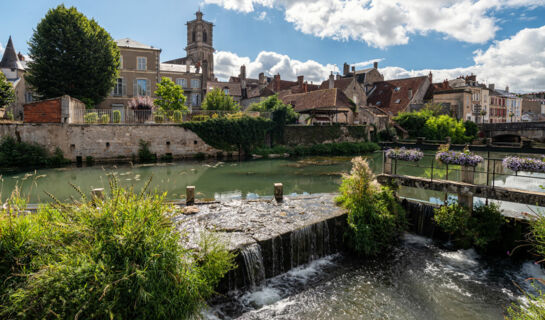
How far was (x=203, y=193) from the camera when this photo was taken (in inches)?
546

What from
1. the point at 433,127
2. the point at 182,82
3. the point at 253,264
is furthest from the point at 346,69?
the point at 253,264

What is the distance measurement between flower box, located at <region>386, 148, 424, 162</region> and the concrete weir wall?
1942cm

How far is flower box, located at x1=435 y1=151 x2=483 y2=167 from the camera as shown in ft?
28.2

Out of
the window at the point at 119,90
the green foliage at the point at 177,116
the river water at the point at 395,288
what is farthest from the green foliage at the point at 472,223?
the window at the point at 119,90

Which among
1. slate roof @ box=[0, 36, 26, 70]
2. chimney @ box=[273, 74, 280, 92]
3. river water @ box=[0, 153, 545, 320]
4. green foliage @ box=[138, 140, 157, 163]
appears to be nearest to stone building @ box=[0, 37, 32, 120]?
slate roof @ box=[0, 36, 26, 70]

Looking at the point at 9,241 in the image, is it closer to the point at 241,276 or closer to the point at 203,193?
the point at 241,276

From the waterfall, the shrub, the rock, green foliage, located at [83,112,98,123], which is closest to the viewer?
the waterfall

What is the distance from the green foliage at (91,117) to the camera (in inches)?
896

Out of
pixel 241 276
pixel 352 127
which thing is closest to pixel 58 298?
pixel 241 276

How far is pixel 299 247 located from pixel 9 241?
5.48 metres

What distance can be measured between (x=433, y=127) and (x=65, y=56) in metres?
36.9

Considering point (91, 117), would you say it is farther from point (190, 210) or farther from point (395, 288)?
point (395, 288)

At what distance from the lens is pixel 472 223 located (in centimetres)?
843

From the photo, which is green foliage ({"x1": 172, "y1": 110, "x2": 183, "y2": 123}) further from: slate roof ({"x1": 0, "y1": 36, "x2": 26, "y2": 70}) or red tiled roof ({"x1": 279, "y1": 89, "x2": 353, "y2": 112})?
slate roof ({"x1": 0, "y1": 36, "x2": 26, "y2": 70})
